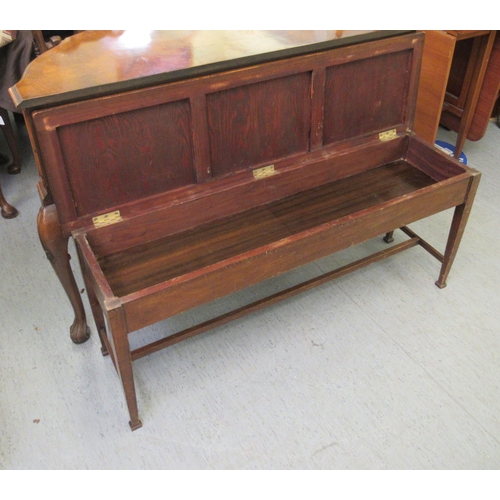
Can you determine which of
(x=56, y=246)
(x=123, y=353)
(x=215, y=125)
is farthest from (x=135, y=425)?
(x=215, y=125)

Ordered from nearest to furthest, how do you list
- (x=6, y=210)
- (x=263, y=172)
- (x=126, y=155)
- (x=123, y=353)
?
(x=123, y=353) → (x=126, y=155) → (x=263, y=172) → (x=6, y=210)

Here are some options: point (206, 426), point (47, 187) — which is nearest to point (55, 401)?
point (206, 426)

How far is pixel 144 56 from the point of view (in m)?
1.90

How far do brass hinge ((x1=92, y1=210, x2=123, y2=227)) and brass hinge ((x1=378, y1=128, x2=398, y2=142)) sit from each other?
1172mm

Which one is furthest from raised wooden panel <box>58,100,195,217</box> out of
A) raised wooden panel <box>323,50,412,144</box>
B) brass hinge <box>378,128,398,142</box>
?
brass hinge <box>378,128,398,142</box>

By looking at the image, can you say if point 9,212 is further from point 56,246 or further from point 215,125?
point 215,125

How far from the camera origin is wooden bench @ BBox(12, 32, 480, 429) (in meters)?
1.72

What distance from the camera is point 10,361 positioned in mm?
2242

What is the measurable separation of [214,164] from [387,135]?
825mm

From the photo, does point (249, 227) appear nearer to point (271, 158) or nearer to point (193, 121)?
point (271, 158)

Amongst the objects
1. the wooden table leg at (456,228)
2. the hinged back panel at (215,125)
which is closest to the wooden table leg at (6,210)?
the hinged back panel at (215,125)

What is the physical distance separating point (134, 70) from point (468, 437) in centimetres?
170

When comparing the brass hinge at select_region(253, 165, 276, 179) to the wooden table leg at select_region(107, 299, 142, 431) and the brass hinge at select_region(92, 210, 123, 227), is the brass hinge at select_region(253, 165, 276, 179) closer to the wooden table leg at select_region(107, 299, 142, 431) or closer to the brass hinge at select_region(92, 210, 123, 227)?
the brass hinge at select_region(92, 210, 123, 227)

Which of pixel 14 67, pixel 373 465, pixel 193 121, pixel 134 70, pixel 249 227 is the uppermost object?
pixel 134 70
